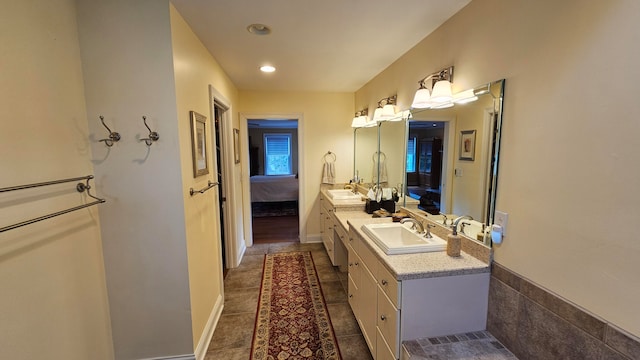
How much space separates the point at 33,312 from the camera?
1.20 meters

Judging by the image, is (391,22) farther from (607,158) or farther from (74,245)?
(74,245)

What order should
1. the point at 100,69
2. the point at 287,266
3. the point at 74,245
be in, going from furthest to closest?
the point at 287,266 < the point at 100,69 < the point at 74,245

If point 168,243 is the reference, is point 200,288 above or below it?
below

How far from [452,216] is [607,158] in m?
0.94

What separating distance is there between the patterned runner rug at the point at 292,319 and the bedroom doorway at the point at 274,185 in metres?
1.29

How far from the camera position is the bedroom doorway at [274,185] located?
4.88 metres

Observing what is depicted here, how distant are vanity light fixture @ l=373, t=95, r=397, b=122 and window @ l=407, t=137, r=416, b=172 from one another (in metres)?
0.43

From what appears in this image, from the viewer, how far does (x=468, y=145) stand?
1.63m

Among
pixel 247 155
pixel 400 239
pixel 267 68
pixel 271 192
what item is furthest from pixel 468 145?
pixel 271 192

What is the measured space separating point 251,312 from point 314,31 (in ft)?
8.13

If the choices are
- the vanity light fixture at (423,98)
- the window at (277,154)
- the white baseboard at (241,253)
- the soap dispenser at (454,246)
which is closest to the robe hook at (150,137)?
the vanity light fixture at (423,98)

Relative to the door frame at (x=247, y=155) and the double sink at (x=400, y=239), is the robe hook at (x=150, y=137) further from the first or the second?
the door frame at (x=247, y=155)

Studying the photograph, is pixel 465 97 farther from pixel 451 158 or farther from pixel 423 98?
pixel 451 158

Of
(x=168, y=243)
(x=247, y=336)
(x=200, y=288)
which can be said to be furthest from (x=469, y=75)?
(x=247, y=336)
